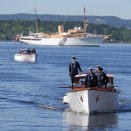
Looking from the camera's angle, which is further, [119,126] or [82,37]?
[82,37]

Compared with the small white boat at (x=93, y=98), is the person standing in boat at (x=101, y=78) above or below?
above

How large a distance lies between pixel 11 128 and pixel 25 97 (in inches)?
339

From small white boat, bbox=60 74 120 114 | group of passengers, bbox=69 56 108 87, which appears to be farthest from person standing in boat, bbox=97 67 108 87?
small white boat, bbox=60 74 120 114

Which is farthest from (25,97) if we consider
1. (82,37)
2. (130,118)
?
(82,37)

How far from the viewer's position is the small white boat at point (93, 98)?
661 inches

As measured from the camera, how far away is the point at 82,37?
7372 inches

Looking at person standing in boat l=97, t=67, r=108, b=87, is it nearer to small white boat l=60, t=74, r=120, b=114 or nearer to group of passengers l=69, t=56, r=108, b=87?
group of passengers l=69, t=56, r=108, b=87

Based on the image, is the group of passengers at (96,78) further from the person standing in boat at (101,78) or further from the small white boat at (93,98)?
the small white boat at (93,98)

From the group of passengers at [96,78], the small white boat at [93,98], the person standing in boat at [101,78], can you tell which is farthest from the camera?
the person standing in boat at [101,78]

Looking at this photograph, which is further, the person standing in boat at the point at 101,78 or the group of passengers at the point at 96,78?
the person standing in boat at the point at 101,78

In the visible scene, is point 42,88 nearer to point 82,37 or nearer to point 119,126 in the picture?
point 119,126

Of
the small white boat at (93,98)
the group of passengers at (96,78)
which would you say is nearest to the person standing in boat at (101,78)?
the group of passengers at (96,78)

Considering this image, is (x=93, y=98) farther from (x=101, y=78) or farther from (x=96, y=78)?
(x=101, y=78)

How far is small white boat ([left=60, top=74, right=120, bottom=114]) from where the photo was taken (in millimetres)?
16797
